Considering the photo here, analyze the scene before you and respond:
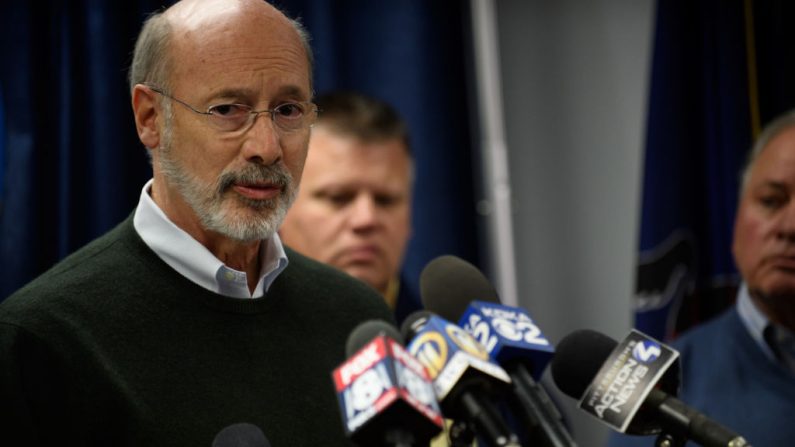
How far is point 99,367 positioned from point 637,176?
3140mm

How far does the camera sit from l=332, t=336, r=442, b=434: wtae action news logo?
1133 mm

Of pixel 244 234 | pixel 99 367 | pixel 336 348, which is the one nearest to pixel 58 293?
pixel 99 367

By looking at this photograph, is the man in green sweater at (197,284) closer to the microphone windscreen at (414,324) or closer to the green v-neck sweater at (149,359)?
the green v-neck sweater at (149,359)

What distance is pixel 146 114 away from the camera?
1822 millimetres

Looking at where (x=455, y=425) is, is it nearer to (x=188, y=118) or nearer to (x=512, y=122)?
(x=188, y=118)

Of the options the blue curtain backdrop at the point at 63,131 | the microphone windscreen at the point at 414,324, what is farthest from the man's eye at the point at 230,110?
the blue curtain backdrop at the point at 63,131

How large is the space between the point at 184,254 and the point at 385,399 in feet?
2.37

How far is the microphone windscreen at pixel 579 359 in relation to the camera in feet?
5.02

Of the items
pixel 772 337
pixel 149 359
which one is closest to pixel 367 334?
pixel 149 359

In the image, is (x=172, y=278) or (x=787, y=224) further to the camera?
(x=787, y=224)

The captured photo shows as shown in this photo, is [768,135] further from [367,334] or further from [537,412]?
[367,334]

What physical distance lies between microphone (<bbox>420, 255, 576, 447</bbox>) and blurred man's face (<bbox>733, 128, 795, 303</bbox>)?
61.2 inches

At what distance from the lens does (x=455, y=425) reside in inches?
49.8

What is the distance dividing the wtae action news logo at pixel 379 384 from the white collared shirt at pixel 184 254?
0.62 meters
